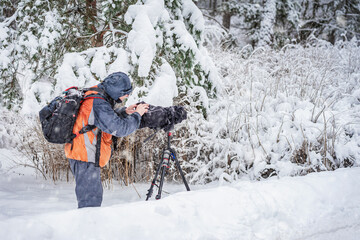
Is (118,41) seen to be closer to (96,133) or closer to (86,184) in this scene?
(96,133)

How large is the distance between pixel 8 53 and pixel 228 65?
15.0 feet

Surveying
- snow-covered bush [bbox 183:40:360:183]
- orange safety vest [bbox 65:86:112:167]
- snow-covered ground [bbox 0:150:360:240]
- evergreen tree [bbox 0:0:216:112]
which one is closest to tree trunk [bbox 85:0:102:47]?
evergreen tree [bbox 0:0:216:112]

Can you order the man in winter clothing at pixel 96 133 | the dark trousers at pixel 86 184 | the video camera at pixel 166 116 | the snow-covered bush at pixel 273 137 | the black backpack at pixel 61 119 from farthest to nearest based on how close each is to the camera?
the snow-covered bush at pixel 273 137 < the video camera at pixel 166 116 < the dark trousers at pixel 86 184 < the man in winter clothing at pixel 96 133 < the black backpack at pixel 61 119

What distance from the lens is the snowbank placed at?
1788mm

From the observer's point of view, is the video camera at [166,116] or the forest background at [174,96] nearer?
the video camera at [166,116]

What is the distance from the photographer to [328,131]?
397 centimetres

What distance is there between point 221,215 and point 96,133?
1421 mm

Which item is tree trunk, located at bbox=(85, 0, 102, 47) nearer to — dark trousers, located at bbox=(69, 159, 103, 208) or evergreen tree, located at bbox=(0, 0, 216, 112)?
evergreen tree, located at bbox=(0, 0, 216, 112)

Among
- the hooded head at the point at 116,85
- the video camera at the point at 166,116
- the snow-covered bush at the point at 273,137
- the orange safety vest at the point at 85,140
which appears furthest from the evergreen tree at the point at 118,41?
the orange safety vest at the point at 85,140

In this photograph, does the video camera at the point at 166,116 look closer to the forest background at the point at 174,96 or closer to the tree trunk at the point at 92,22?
the forest background at the point at 174,96

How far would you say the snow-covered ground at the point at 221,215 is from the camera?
1.79 metres

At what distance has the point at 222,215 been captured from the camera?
2215 mm

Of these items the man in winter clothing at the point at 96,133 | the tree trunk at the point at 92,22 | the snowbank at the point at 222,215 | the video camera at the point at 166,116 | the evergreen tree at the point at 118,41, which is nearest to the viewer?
the snowbank at the point at 222,215

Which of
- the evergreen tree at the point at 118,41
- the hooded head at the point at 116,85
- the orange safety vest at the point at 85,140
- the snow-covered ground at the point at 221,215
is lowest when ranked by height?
the snow-covered ground at the point at 221,215
